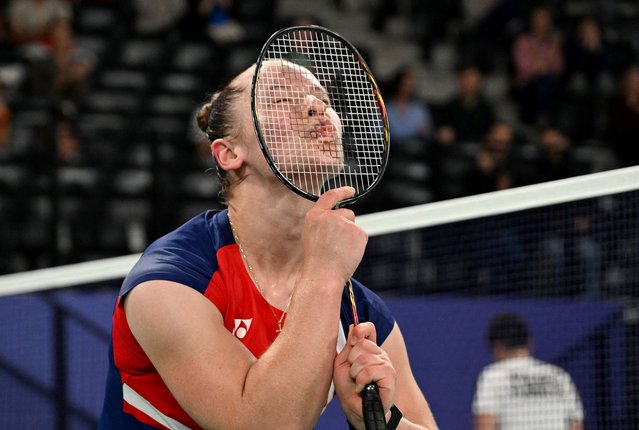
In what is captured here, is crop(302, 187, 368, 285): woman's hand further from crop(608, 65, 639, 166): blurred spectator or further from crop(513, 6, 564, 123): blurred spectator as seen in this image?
crop(513, 6, 564, 123): blurred spectator

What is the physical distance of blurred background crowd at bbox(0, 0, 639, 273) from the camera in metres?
7.57

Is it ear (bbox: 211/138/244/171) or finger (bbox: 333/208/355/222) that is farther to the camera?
ear (bbox: 211/138/244/171)

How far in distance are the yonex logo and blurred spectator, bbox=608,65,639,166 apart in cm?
718

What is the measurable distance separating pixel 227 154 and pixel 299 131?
29 centimetres

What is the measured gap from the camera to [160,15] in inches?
429

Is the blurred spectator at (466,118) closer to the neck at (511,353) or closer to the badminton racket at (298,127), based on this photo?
the neck at (511,353)

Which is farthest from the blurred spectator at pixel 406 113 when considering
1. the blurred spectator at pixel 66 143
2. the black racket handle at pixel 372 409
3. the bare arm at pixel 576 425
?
the black racket handle at pixel 372 409

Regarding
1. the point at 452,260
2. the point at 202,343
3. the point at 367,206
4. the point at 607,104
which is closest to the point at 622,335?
the point at 452,260

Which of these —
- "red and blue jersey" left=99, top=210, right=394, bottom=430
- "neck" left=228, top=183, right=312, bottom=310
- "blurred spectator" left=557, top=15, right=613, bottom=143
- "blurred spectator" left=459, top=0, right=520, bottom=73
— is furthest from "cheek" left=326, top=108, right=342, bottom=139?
"blurred spectator" left=459, top=0, right=520, bottom=73

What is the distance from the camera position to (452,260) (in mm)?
5133

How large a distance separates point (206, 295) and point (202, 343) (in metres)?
0.21

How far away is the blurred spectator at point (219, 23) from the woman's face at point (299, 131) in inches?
312

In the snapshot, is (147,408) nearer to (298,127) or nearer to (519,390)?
(298,127)

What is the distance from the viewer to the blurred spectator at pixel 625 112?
9.65 m
